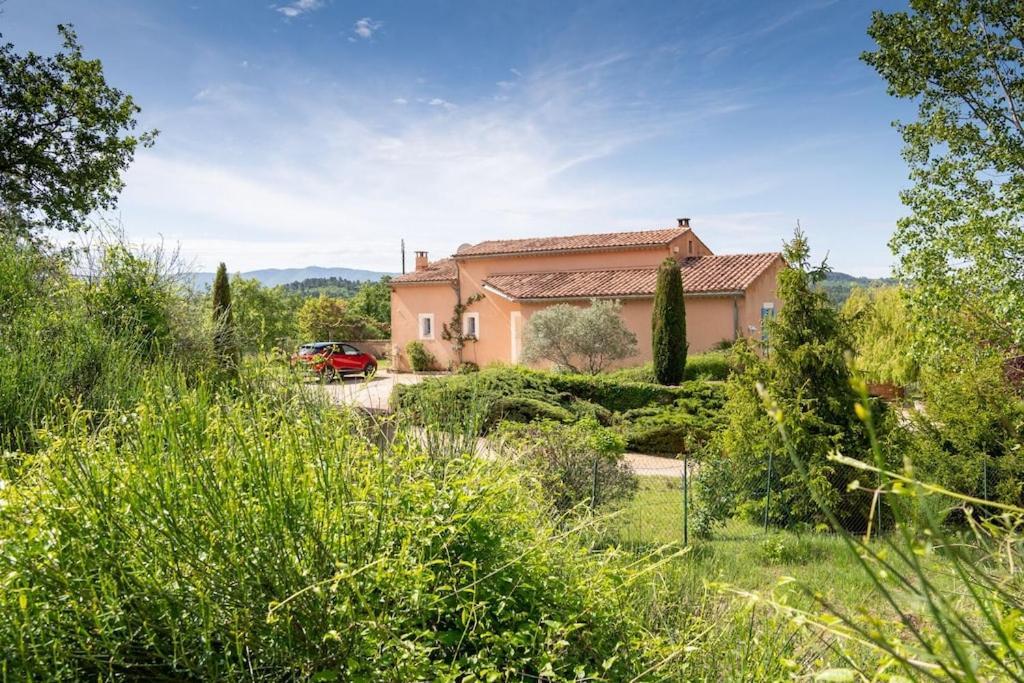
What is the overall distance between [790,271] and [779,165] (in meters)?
5.02

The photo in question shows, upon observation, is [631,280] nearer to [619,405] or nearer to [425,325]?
[619,405]

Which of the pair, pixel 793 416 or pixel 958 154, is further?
pixel 958 154

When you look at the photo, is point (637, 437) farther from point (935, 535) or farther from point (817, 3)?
point (935, 535)

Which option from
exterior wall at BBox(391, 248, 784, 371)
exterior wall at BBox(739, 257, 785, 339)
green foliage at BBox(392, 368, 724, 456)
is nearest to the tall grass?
green foliage at BBox(392, 368, 724, 456)

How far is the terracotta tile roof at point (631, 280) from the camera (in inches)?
907

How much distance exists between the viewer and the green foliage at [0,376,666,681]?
2023 millimetres

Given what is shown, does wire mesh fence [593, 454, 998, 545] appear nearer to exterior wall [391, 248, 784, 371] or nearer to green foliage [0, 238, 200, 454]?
green foliage [0, 238, 200, 454]

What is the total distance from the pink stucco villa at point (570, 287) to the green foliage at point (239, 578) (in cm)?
2125

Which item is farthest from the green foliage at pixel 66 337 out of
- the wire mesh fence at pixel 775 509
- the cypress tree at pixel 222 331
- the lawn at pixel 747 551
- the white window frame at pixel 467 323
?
the white window frame at pixel 467 323

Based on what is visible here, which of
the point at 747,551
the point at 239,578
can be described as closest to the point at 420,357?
the point at 747,551

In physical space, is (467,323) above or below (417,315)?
below

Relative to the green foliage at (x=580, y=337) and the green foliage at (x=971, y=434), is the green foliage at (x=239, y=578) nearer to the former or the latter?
the green foliage at (x=971, y=434)

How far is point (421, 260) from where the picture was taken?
3294 cm

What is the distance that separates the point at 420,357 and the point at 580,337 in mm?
9926
